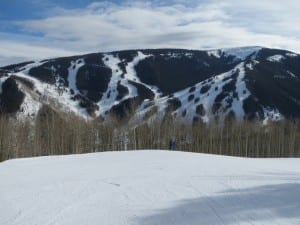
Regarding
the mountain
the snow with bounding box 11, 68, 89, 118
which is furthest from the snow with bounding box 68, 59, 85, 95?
the snow with bounding box 11, 68, 89, 118

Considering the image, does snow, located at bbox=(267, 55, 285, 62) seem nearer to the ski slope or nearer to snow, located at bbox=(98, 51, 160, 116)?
snow, located at bbox=(98, 51, 160, 116)

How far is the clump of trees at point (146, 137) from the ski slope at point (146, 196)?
3903cm

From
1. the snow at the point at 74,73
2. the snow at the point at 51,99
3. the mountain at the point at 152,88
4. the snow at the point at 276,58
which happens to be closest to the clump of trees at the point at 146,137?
the mountain at the point at 152,88

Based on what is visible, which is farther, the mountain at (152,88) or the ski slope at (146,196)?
the mountain at (152,88)

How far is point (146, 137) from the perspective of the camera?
6569 cm

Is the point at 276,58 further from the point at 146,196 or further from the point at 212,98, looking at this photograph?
the point at 146,196

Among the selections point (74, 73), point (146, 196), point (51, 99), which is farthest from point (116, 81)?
point (146, 196)

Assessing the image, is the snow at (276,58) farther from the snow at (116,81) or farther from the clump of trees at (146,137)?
the clump of trees at (146,137)

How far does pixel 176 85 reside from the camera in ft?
558

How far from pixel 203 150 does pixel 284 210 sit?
53.6 m

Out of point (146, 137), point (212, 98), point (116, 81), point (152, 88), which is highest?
point (116, 81)

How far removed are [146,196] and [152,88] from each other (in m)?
150

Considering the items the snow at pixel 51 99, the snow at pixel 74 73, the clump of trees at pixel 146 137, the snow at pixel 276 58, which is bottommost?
the clump of trees at pixel 146 137

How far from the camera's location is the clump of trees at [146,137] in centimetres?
5984
